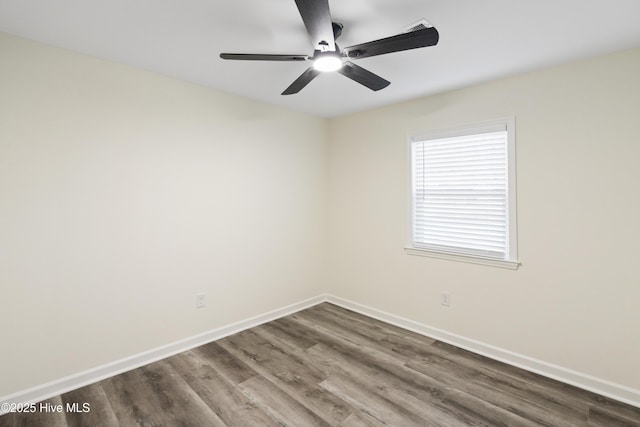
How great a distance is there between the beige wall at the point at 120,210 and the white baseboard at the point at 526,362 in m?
1.46

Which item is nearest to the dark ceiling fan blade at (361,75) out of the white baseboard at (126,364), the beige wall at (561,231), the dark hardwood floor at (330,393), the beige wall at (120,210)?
the beige wall at (561,231)

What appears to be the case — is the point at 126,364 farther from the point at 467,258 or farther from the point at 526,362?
the point at 526,362

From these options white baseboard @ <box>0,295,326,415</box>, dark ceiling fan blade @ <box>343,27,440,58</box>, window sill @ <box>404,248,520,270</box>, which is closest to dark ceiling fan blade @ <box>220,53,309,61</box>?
dark ceiling fan blade @ <box>343,27,440,58</box>

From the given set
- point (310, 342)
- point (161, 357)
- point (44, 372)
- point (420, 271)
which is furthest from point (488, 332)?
point (44, 372)

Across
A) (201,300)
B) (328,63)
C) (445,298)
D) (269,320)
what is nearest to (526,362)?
(445,298)

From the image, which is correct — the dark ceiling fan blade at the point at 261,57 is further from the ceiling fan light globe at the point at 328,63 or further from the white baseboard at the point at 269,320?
the white baseboard at the point at 269,320

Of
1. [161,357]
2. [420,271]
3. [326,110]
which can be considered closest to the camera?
[161,357]

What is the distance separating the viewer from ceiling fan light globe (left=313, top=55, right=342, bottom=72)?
176 centimetres

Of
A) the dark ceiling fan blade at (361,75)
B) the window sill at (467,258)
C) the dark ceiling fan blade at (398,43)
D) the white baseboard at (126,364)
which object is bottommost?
the white baseboard at (126,364)

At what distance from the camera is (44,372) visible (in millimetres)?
2152

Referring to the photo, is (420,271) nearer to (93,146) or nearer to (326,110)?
(326,110)

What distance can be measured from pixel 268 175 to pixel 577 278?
2.91 meters

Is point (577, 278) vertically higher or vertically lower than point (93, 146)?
lower

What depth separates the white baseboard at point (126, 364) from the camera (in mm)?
2098
